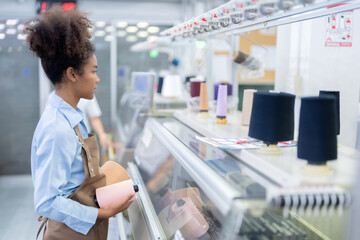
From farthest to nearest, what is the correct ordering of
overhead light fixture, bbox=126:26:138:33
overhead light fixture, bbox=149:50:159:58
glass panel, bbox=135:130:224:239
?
overhead light fixture, bbox=149:50:159:58
overhead light fixture, bbox=126:26:138:33
glass panel, bbox=135:130:224:239

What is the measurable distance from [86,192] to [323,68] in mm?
2169

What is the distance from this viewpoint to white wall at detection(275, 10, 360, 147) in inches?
108

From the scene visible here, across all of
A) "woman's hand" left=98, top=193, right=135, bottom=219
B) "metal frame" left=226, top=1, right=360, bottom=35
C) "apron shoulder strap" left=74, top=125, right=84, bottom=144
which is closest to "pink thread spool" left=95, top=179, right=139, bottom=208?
"woman's hand" left=98, top=193, right=135, bottom=219

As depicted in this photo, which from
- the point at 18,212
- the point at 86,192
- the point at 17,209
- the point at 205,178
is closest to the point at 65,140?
the point at 86,192

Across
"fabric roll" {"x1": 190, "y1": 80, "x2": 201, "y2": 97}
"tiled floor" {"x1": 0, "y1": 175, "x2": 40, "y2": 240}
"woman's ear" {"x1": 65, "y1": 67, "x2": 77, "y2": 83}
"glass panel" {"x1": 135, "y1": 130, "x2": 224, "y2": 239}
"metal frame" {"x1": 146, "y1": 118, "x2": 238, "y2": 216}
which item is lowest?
"tiled floor" {"x1": 0, "y1": 175, "x2": 40, "y2": 240}

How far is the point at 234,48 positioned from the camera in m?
3.29

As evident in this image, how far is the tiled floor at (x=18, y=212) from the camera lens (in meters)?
3.70

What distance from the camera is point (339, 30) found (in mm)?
2807

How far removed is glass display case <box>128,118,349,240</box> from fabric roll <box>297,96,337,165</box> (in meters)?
0.15

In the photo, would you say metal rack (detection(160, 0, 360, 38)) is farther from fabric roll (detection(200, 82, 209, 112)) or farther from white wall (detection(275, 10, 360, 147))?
white wall (detection(275, 10, 360, 147))

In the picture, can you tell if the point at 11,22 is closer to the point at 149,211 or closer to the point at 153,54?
the point at 153,54

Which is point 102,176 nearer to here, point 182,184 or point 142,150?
point 182,184

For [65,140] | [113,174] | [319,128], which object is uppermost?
[319,128]

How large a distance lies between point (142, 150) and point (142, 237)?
3.42 feet
